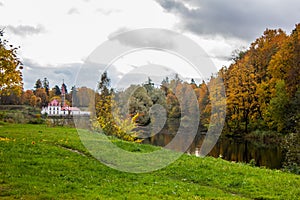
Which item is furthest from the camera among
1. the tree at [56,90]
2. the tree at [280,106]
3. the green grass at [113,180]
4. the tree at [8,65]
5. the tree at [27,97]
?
the tree at [56,90]

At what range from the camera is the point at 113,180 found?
12.0m

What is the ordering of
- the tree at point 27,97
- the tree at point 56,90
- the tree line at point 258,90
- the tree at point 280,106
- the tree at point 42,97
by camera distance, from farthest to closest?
1. the tree at point 56,90
2. the tree at point 42,97
3. the tree at point 27,97
4. the tree line at point 258,90
5. the tree at point 280,106

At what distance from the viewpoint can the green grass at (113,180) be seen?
9.94m

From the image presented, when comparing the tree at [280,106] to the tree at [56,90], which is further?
the tree at [56,90]

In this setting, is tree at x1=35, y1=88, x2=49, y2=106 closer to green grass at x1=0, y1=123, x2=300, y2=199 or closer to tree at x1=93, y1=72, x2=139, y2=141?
tree at x1=93, y1=72, x2=139, y2=141

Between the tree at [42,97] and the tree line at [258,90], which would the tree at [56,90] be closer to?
the tree at [42,97]

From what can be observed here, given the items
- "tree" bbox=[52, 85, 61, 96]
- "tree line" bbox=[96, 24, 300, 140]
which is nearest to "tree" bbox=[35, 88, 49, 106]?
"tree" bbox=[52, 85, 61, 96]

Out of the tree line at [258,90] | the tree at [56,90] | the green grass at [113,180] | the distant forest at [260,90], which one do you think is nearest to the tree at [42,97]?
the tree at [56,90]

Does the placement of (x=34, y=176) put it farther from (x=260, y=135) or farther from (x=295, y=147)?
(x=260, y=135)

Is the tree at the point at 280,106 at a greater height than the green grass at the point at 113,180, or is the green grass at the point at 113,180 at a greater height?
the tree at the point at 280,106

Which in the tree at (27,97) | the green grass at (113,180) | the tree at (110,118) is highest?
the tree at (27,97)

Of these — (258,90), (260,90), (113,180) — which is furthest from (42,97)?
(113,180)

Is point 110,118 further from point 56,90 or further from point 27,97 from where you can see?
point 56,90

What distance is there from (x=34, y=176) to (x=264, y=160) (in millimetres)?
22169
